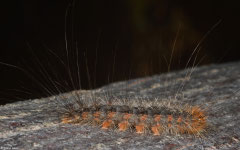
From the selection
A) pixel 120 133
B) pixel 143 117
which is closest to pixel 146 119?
pixel 143 117

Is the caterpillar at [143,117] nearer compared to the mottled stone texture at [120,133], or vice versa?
the mottled stone texture at [120,133]

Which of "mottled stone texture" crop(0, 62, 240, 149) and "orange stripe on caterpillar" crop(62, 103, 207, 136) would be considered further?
"orange stripe on caterpillar" crop(62, 103, 207, 136)

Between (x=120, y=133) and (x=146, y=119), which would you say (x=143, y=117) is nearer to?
(x=146, y=119)

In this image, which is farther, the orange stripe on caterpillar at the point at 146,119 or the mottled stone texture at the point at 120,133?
the orange stripe on caterpillar at the point at 146,119

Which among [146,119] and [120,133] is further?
[146,119]

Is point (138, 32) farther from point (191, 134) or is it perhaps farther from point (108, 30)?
point (191, 134)
